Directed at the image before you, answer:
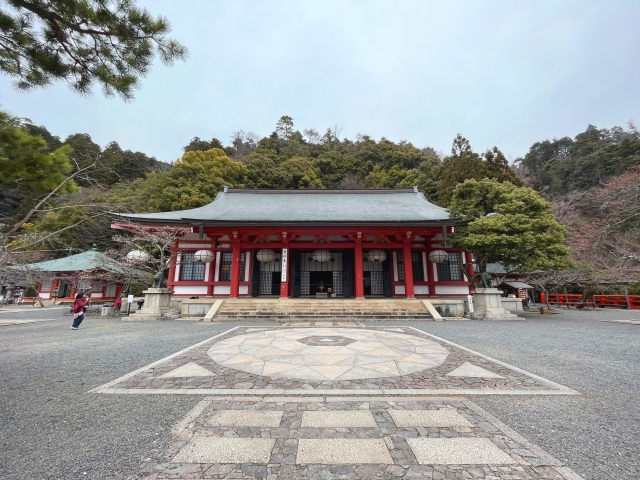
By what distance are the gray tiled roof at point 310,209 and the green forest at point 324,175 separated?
3229 millimetres

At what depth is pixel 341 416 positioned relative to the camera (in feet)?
9.17

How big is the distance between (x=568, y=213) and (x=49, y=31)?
33.3 metres

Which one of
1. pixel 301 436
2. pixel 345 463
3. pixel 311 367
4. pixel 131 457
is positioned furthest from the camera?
pixel 311 367

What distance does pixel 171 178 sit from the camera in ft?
82.4

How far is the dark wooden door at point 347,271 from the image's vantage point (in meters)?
15.1

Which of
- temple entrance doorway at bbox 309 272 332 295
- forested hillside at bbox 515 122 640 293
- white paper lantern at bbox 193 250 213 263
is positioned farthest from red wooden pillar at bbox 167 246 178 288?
forested hillside at bbox 515 122 640 293

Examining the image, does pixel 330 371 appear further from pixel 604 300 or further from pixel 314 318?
pixel 604 300

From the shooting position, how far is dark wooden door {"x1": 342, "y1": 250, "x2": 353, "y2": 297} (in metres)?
15.1

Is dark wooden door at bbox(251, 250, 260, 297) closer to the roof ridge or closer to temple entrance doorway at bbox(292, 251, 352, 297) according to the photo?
Result: temple entrance doorway at bbox(292, 251, 352, 297)

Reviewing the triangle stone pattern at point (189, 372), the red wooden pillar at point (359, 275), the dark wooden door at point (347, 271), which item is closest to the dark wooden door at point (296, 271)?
the dark wooden door at point (347, 271)

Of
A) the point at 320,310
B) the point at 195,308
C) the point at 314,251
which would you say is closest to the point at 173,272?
the point at 195,308

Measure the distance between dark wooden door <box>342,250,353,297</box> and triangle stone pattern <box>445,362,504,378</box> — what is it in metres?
10.5

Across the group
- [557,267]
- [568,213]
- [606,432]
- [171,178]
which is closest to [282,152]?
[171,178]

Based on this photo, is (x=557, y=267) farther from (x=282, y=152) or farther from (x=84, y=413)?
(x=282, y=152)
